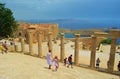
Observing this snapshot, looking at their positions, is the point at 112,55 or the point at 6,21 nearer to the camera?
the point at 112,55

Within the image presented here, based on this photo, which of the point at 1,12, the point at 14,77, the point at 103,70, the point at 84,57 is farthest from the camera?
the point at 1,12

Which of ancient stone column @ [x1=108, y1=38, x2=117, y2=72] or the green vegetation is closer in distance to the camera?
ancient stone column @ [x1=108, y1=38, x2=117, y2=72]

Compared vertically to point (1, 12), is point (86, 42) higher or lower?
lower

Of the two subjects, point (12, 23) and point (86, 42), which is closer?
point (12, 23)

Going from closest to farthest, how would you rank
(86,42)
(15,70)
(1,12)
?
(15,70) < (1,12) < (86,42)

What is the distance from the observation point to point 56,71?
17.4 m

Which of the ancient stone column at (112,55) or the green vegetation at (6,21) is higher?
the green vegetation at (6,21)

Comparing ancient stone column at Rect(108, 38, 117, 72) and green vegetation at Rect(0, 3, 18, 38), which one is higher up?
green vegetation at Rect(0, 3, 18, 38)

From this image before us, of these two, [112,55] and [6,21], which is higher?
[6,21]

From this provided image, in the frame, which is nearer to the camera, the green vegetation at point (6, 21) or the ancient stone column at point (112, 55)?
the ancient stone column at point (112, 55)

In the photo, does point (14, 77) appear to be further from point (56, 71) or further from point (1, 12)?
point (1, 12)

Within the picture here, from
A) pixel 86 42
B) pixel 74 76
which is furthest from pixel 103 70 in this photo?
pixel 86 42

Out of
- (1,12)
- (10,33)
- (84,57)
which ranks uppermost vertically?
(1,12)

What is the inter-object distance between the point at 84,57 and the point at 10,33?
→ 16.6 metres
